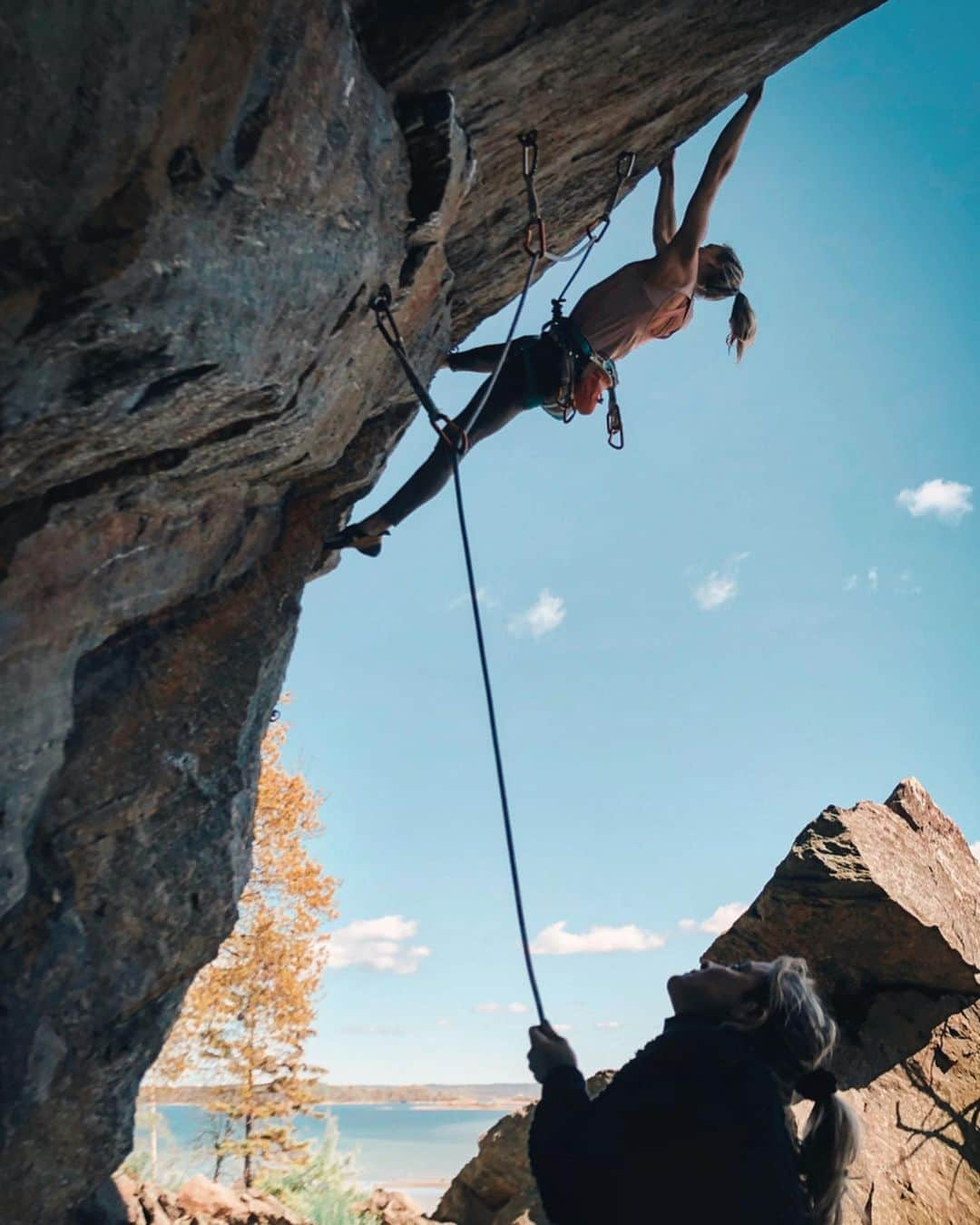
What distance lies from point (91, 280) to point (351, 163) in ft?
4.03

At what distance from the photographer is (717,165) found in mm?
5027

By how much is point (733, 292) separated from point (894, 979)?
583cm

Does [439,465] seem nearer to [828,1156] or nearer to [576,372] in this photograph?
[576,372]

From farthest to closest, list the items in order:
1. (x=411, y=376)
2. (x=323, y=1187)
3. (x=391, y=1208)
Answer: (x=323, y=1187), (x=391, y=1208), (x=411, y=376)

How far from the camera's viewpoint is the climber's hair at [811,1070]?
251 cm

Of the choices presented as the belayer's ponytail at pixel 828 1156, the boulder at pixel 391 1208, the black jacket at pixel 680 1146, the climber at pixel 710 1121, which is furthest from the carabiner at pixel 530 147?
the boulder at pixel 391 1208

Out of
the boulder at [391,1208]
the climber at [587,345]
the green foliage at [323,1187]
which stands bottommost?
the boulder at [391,1208]

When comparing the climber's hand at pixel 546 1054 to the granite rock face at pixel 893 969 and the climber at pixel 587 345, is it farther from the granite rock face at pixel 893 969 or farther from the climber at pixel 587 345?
the granite rock face at pixel 893 969

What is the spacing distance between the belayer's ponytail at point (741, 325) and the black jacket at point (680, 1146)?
4.34 meters

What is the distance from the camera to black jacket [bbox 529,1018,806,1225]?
7.50 feet

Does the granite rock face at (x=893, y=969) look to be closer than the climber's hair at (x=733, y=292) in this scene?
No

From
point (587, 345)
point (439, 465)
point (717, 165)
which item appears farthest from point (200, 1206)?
point (717, 165)

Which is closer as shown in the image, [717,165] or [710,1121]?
[710,1121]

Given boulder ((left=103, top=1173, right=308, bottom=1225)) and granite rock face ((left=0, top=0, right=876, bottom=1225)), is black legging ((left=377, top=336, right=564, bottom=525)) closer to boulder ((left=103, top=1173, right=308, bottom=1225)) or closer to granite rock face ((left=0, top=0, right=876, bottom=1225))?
granite rock face ((left=0, top=0, right=876, bottom=1225))
